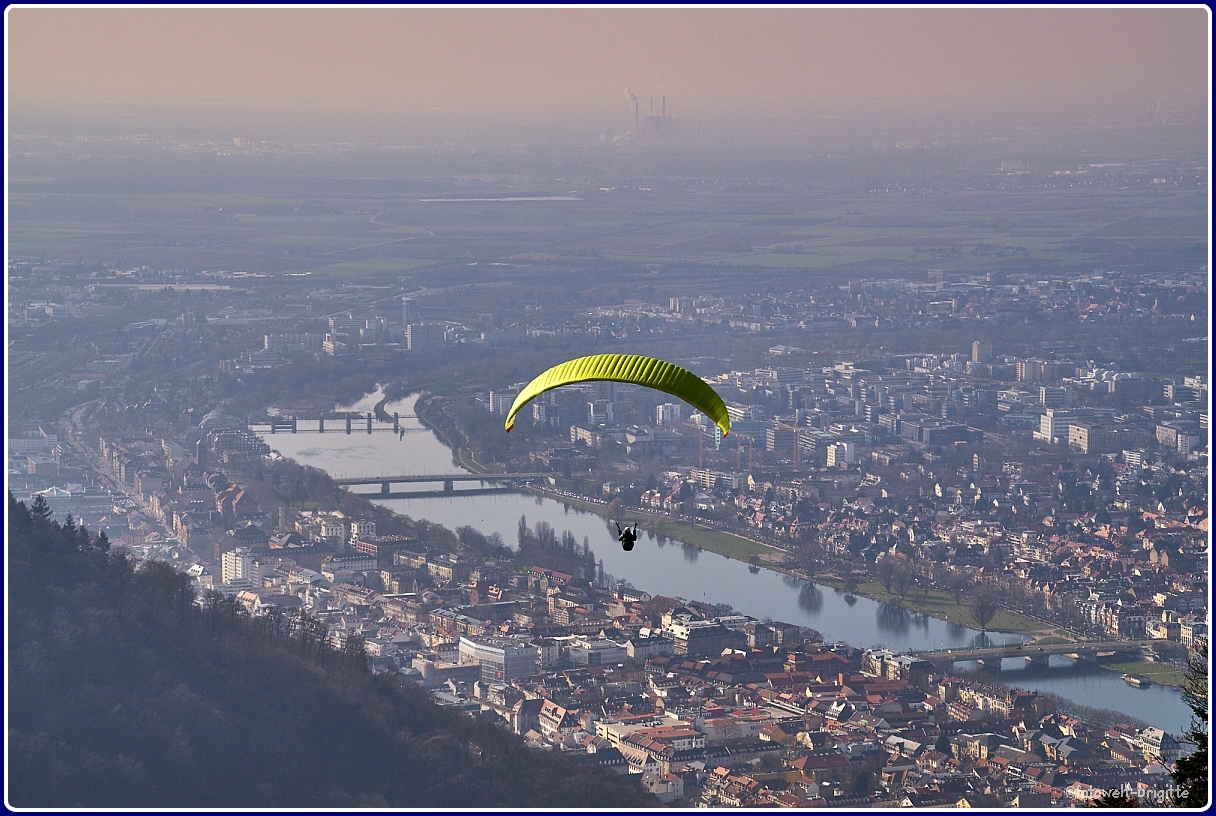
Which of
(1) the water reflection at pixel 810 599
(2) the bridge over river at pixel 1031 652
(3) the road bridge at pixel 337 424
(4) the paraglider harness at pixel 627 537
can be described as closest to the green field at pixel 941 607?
(1) the water reflection at pixel 810 599

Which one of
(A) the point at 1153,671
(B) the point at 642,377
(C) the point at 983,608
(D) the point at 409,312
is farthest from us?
(D) the point at 409,312

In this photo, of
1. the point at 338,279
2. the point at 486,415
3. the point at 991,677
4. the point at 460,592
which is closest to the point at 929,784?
the point at 991,677

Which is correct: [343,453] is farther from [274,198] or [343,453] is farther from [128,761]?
[274,198]

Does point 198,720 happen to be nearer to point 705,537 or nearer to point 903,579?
point 903,579

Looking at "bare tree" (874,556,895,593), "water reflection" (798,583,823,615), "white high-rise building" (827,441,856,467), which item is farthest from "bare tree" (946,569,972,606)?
"white high-rise building" (827,441,856,467)

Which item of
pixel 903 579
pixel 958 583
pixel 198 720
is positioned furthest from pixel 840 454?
pixel 198 720

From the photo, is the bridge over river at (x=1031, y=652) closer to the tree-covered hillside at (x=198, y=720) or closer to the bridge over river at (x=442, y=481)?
the tree-covered hillside at (x=198, y=720)
